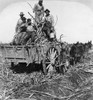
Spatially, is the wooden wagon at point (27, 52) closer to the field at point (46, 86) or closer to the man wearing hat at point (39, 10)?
the field at point (46, 86)

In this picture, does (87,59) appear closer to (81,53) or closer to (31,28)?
(81,53)

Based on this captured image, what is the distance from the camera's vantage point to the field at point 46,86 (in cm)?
848

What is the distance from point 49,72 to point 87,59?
6873 mm

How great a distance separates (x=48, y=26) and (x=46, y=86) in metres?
3.06

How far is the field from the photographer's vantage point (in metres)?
8.48

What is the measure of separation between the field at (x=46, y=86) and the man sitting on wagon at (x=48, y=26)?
5.55ft

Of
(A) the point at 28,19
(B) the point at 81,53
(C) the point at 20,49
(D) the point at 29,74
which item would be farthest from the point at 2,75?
(B) the point at 81,53

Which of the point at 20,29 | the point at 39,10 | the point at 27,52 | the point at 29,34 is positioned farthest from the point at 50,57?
the point at 39,10

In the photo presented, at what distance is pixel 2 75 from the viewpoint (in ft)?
36.9

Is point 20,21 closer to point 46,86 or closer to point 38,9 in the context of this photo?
point 38,9

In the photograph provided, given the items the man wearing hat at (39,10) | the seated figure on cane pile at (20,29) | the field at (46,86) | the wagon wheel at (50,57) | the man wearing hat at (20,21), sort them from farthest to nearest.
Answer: the man wearing hat at (39,10), the man wearing hat at (20,21), the seated figure on cane pile at (20,29), the wagon wheel at (50,57), the field at (46,86)

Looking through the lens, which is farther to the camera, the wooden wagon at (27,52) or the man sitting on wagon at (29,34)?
the man sitting on wagon at (29,34)

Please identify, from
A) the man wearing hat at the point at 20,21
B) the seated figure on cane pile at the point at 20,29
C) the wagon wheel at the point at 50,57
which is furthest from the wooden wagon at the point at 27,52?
the man wearing hat at the point at 20,21

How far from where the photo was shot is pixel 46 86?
9.53m
